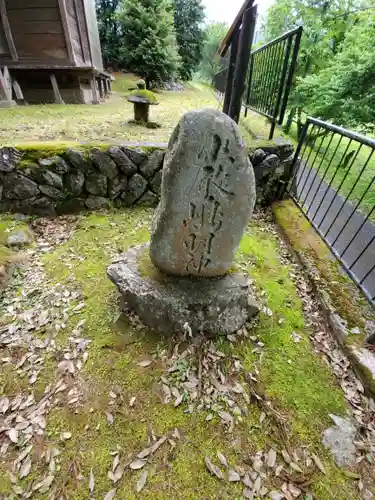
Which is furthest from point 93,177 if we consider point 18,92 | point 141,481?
point 18,92

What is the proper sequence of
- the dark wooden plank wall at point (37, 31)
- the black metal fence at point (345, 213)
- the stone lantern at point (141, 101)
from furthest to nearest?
the dark wooden plank wall at point (37, 31), the stone lantern at point (141, 101), the black metal fence at point (345, 213)

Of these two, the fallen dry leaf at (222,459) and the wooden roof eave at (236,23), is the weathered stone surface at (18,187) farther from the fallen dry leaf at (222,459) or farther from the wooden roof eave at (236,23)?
the fallen dry leaf at (222,459)

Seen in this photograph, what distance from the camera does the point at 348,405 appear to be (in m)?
2.23

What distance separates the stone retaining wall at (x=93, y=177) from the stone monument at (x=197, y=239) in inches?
82.2

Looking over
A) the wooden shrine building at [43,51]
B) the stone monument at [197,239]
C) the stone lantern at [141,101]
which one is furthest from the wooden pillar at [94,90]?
the stone monument at [197,239]

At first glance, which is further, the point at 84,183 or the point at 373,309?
the point at 84,183

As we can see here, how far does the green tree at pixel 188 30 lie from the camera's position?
1761 centimetres

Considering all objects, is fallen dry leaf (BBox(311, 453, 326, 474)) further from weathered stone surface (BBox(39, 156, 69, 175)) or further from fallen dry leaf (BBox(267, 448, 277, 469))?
weathered stone surface (BBox(39, 156, 69, 175))

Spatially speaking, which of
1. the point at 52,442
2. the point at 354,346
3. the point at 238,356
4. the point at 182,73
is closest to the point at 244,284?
the point at 238,356

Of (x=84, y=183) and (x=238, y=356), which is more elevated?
(x=84, y=183)

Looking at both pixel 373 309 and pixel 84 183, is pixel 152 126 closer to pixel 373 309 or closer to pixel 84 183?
pixel 84 183

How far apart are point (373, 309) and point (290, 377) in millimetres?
1211

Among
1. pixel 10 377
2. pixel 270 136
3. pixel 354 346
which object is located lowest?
pixel 10 377

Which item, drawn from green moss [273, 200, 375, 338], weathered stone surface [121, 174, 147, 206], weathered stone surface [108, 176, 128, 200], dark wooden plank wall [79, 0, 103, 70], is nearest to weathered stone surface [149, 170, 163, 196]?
weathered stone surface [121, 174, 147, 206]
